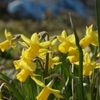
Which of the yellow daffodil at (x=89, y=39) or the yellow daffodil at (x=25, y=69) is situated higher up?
the yellow daffodil at (x=89, y=39)

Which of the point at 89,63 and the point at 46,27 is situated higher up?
the point at 89,63

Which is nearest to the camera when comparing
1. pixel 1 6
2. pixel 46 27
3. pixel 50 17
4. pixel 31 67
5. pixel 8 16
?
pixel 31 67

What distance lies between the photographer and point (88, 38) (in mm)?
1711

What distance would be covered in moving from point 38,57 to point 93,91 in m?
0.37

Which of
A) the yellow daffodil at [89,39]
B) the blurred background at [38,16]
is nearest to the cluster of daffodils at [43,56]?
the yellow daffodil at [89,39]

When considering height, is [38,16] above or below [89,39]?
below

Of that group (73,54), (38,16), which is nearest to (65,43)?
(73,54)

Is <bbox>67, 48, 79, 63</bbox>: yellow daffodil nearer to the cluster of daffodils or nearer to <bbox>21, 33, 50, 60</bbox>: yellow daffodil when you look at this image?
the cluster of daffodils

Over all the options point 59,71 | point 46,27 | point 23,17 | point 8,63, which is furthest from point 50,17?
point 59,71

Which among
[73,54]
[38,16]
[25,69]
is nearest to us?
[25,69]

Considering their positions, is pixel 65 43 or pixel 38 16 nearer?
pixel 65 43

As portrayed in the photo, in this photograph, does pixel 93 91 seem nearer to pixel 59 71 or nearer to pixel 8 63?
pixel 59 71

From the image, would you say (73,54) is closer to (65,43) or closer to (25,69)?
(65,43)

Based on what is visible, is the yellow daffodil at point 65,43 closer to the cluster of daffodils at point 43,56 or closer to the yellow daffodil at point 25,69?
the cluster of daffodils at point 43,56
